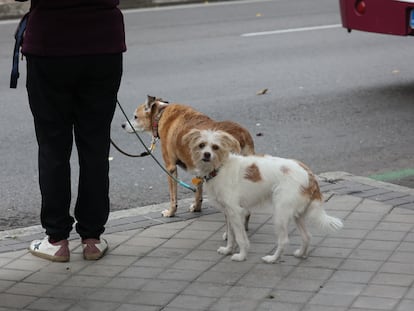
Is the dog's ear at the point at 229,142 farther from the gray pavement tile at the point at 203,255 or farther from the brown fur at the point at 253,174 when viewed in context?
the gray pavement tile at the point at 203,255

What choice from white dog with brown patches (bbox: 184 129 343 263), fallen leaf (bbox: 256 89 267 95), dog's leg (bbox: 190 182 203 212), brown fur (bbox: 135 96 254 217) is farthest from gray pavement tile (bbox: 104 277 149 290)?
fallen leaf (bbox: 256 89 267 95)

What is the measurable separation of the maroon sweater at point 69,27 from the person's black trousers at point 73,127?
0.05 metres

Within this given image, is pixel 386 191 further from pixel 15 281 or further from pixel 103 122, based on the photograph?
pixel 15 281

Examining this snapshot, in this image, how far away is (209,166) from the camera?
5230 millimetres

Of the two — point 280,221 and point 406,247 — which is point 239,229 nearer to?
point 280,221

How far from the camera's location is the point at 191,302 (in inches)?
183

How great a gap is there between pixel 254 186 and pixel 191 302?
880 mm

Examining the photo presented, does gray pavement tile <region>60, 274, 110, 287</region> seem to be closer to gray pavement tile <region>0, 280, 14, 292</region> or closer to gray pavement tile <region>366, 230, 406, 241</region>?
gray pavement tile <region>0, 280, 14, 292</region>

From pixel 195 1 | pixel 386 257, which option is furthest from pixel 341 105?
pixel 195 1

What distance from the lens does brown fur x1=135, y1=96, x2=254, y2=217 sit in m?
5.81

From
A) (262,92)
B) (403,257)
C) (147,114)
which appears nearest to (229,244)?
(403,257)

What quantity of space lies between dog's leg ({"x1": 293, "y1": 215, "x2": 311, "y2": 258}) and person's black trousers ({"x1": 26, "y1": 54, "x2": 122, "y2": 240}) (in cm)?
115

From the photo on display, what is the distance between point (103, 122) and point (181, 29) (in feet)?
32.2

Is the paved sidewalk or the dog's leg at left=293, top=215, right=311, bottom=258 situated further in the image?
the dog's leg at left=293, top=215, right=311, bottom=258
